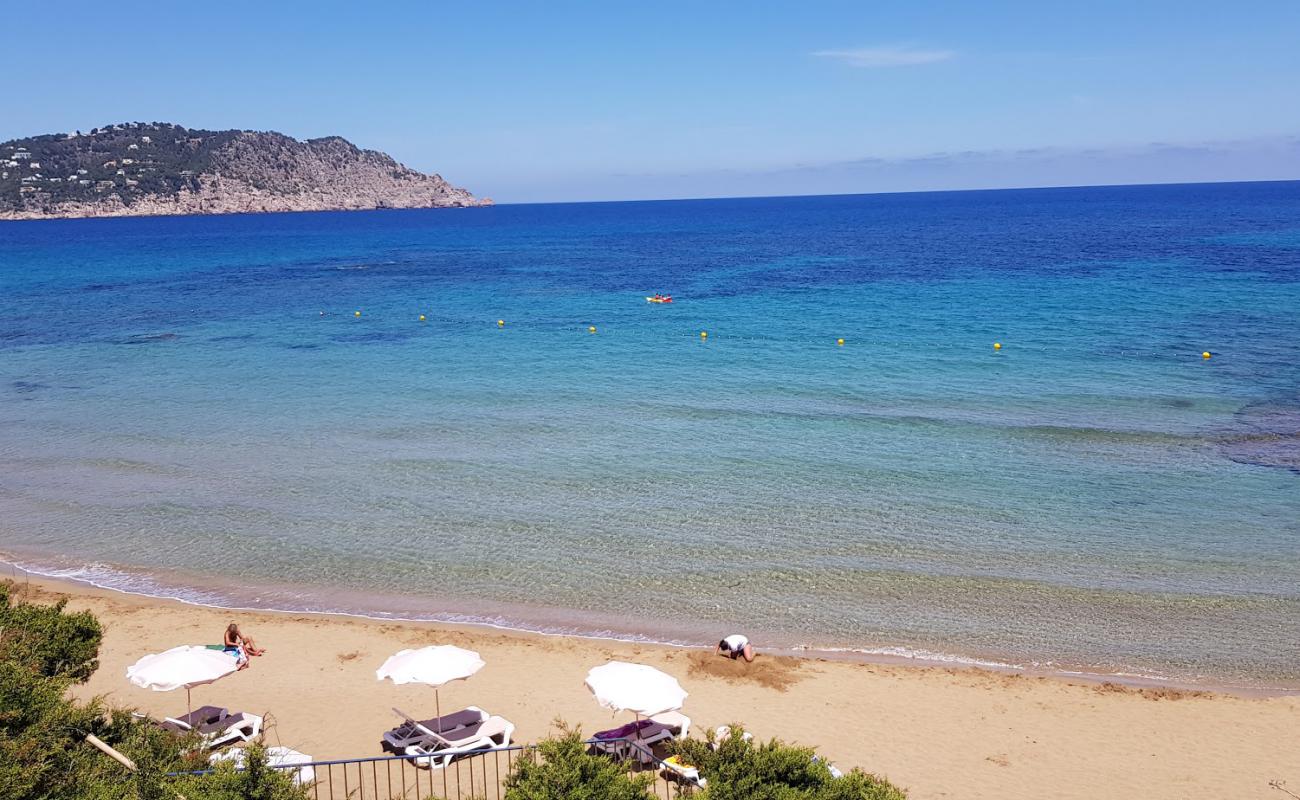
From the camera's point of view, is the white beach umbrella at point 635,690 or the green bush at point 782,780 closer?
the green bush at point 782,780

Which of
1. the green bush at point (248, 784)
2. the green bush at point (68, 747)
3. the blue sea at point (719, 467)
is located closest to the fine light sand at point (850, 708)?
the blue sea at point (719, 467)

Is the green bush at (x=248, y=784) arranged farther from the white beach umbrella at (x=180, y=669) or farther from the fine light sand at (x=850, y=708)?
the fine light sand at (x=850, y=708)

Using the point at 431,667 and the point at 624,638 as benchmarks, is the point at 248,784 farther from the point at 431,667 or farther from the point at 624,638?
the point at 624,638

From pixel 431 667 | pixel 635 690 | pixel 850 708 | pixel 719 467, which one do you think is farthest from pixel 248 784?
pixel 719 467

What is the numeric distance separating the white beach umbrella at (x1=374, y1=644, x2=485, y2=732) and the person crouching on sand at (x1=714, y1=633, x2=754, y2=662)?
13.9 feet

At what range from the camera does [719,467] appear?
24.3m

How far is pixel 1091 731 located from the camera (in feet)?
44.5

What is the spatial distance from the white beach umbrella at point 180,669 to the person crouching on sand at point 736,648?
295 inches

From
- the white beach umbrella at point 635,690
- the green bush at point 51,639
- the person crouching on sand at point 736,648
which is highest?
the green bush at point 51,639

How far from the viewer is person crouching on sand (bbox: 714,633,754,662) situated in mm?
15375

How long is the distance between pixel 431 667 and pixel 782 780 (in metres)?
5.70

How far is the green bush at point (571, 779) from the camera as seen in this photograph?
29.5 ft

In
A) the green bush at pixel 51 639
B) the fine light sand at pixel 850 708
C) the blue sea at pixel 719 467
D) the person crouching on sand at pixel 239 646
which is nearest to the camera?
the green bush at pixel 51 639

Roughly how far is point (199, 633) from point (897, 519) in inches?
560
